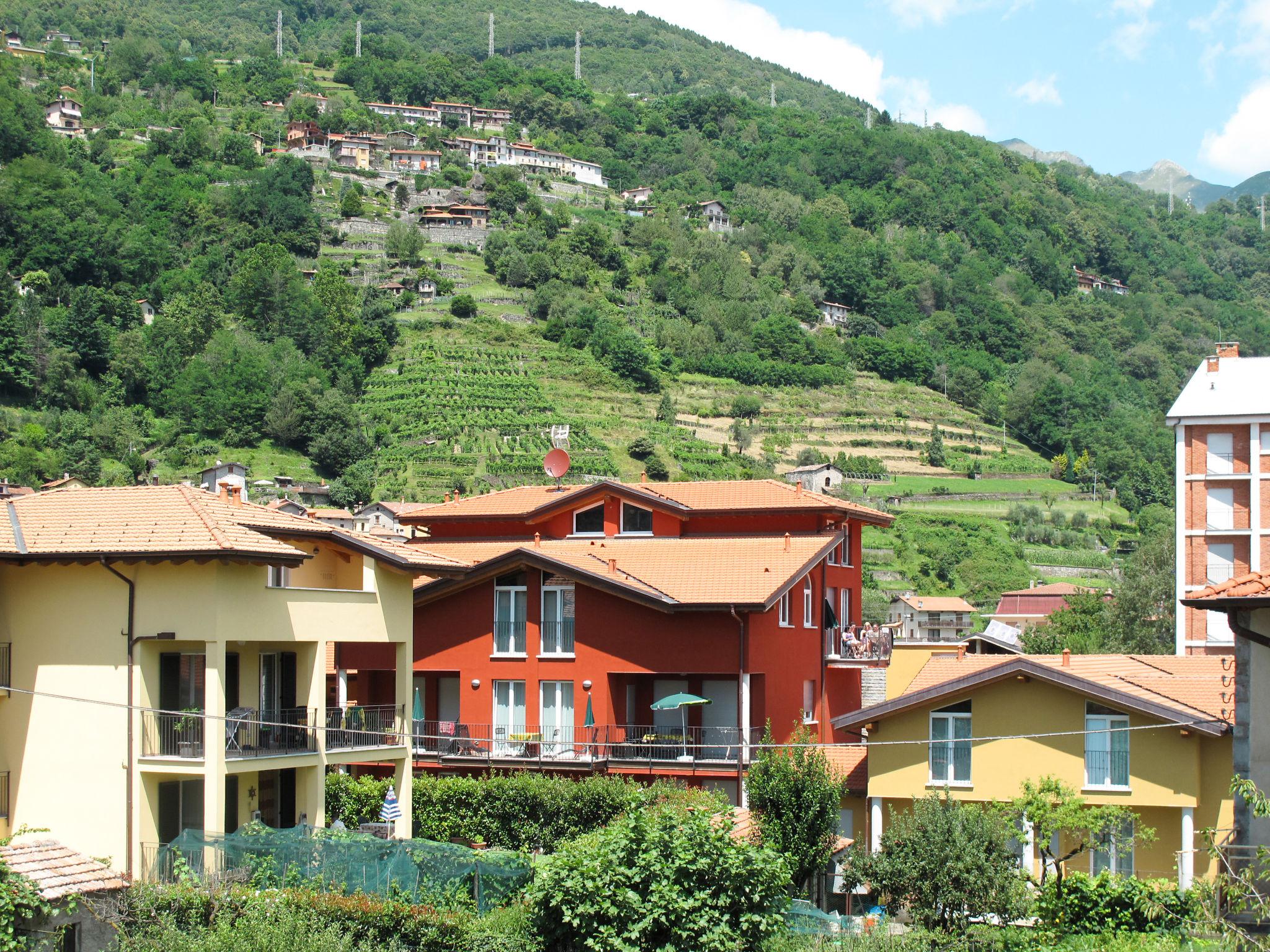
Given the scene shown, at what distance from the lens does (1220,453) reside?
A: 6103cm

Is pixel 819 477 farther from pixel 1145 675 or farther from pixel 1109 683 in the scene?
pixel 1109 683

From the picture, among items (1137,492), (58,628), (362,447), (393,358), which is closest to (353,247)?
(393,358)

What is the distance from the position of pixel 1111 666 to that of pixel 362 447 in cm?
11064

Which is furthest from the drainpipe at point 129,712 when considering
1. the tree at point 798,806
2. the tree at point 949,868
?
the tree at point 949,868

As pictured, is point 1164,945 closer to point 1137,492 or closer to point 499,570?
point 499,570

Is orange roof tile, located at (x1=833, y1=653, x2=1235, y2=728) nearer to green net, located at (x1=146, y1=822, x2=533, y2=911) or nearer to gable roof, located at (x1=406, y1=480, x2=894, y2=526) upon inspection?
green net, located at (x1=146, y1=822, x2=533, y2=911)

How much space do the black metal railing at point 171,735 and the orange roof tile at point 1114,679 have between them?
440 inches

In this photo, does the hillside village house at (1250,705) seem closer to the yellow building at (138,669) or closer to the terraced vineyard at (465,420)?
the yellow building at (138,669)

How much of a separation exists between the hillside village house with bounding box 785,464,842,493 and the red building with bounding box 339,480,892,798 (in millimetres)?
81769

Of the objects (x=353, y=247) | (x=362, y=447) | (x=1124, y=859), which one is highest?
(x=353, y=247)

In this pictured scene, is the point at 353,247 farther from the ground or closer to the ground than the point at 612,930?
farther from the ground

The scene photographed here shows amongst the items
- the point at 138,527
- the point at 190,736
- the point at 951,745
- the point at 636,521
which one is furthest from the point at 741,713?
the point at 138,527

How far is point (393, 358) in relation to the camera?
525ft

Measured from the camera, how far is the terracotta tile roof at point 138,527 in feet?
83.8
